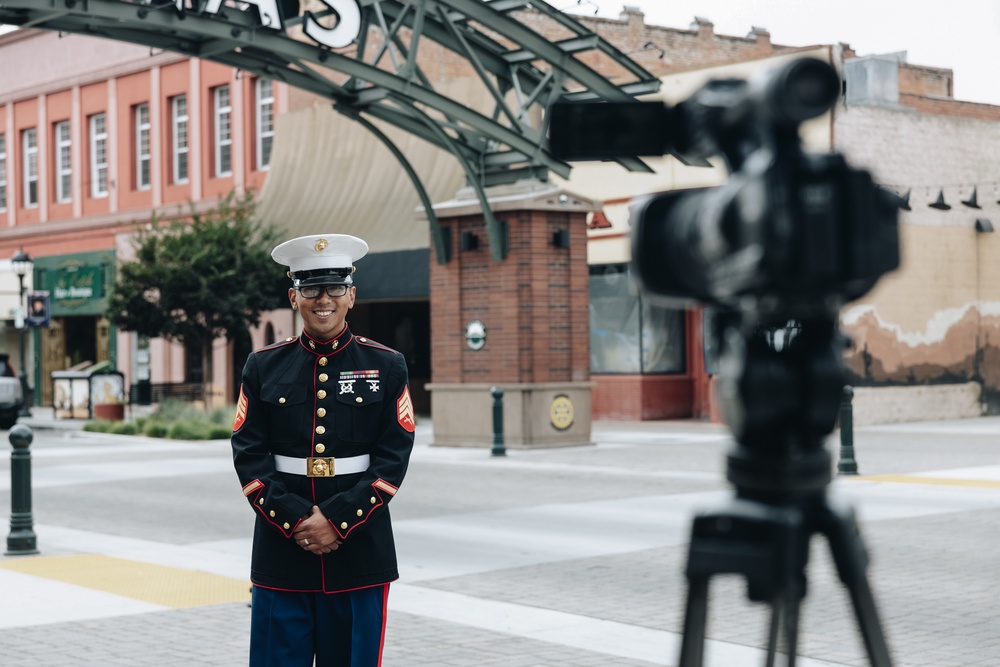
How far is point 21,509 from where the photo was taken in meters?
11.7

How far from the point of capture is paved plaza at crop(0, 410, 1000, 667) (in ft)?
25.1

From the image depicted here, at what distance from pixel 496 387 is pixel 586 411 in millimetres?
1975

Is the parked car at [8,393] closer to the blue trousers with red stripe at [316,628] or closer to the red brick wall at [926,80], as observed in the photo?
the red brick wall at [926,80]

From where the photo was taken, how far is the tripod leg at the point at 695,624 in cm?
228

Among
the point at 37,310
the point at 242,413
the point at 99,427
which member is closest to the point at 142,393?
the point at 37,310

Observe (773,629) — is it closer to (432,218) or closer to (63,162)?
(432,218)

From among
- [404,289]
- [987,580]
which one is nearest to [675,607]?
[987,580]

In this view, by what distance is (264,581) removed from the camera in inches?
189

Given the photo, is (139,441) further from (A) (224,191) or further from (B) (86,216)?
(B) (86,216)

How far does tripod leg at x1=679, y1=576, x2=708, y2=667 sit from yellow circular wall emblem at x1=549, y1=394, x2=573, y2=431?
65.6 feet

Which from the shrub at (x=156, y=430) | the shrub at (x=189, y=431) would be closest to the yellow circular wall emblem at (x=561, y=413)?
the shrub at (x=189, y=431)

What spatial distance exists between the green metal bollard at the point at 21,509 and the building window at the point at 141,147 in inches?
1181

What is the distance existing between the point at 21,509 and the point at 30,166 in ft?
117

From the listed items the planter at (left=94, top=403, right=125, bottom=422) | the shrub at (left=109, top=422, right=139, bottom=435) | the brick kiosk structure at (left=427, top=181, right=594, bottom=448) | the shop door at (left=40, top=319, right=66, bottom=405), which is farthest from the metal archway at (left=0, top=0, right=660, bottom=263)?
the shop door at (left=40, top=319, right=66, bottom=405)
